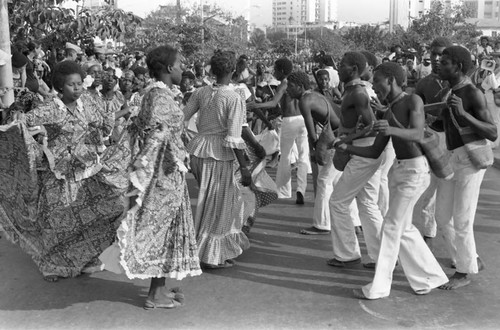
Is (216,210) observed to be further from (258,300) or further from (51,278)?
(51,278)

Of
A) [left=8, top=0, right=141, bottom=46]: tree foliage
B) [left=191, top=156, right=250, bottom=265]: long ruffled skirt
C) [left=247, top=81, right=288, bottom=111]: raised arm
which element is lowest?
[left=191, top=156, right=250, bottom=265]: long ruffled skirt

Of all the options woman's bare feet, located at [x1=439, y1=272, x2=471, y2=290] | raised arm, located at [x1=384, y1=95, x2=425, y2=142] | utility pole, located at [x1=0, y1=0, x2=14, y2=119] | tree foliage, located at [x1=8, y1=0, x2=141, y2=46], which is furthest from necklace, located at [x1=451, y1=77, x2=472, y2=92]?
tree foliage, located at [x1=8, y1=0, x2=141, y2=46]

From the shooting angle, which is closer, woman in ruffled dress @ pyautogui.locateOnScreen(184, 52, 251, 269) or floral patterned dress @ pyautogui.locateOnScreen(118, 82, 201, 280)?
floral patterned dress @ pyautogui.locateOnScreen(118, 82, 201, 280)

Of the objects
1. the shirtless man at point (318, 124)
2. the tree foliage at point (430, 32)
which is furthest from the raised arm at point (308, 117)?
the tree foliage at point (430, 32)

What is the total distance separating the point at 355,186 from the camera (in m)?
5.40

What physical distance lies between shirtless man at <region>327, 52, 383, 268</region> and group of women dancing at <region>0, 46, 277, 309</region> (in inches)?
33.9

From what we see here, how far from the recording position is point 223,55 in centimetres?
570

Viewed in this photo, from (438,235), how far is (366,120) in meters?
2.07

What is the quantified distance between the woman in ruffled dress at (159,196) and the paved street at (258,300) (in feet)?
1.07

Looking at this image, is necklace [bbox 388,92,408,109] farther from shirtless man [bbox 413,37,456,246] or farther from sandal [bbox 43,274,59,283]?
sandal [bbox 43,274,59,283]

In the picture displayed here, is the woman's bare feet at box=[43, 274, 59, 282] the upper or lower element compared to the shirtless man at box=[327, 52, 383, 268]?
lower

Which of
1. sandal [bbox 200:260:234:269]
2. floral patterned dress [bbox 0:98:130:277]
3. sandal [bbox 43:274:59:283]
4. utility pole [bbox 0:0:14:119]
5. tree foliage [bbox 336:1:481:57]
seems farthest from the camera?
tree foliage [bbox 336:1:481:57]

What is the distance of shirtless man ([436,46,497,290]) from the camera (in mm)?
5113

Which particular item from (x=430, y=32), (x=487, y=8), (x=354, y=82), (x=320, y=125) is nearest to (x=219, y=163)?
(x=354, y=82)
